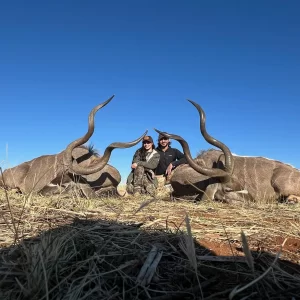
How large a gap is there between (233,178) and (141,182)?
1.95 m

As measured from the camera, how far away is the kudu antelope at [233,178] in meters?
6.77

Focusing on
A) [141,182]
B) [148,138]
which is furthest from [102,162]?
[148,138]

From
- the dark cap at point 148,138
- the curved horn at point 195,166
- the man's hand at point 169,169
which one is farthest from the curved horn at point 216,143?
the dark cap at point 148,138

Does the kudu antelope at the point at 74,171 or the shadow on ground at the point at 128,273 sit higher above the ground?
the kudu antelope at the point at 74,171

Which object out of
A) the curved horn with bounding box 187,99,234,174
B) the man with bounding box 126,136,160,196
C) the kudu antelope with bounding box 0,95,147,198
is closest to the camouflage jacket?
the man with bounding box 126,136,160,196

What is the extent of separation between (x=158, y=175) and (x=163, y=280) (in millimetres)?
6783

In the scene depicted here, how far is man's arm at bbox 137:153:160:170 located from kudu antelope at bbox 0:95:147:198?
656mm

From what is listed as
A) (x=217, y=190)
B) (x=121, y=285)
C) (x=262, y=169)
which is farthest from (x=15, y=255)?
(x=262, y=169)

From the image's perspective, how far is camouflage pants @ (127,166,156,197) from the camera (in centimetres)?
784

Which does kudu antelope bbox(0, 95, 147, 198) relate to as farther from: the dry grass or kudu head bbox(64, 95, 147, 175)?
the dry grass

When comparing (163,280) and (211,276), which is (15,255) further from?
(211,276)

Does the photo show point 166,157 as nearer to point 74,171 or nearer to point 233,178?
point 233,178

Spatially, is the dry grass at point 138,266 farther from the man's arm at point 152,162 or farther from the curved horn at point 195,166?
the man's arm at point 152,162

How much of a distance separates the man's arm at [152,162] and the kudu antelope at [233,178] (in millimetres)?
769
